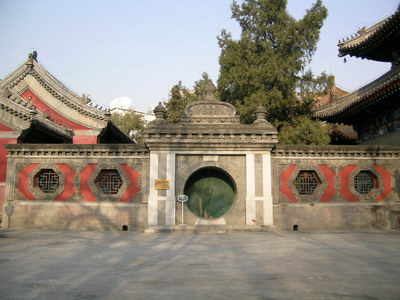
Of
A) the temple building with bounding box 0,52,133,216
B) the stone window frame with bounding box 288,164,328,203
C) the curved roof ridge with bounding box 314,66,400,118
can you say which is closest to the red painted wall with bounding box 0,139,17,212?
the temple building with bounding box 0,52,133,216

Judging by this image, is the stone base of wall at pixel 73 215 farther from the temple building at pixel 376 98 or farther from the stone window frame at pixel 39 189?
the temple building at pixel 376 98

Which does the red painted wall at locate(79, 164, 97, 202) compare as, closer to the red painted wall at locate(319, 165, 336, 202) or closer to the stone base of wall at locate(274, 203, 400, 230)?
the stone base of wall at locate(274, 203, 400, 230)

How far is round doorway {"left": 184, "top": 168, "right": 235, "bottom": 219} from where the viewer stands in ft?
47.6

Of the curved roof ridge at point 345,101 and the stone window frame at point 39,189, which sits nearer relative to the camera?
the stone window frame at point 39,189

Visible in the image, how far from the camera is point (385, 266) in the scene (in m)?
7.65

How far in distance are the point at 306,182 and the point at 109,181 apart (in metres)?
7.98

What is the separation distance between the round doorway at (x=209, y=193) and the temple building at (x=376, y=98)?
731cm

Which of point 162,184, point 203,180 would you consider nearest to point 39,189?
point 162,184

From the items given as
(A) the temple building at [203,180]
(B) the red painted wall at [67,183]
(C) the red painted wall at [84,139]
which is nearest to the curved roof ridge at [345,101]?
(A) the temple building at [203,180]

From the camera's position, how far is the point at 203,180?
1470 centimetres

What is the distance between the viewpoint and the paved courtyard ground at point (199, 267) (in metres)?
5.77

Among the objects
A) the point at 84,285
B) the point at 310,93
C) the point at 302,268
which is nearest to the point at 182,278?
the point at 84,285

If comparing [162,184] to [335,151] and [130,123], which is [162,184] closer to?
[335,151]

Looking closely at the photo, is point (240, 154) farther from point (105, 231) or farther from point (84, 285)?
point (84, 285)
